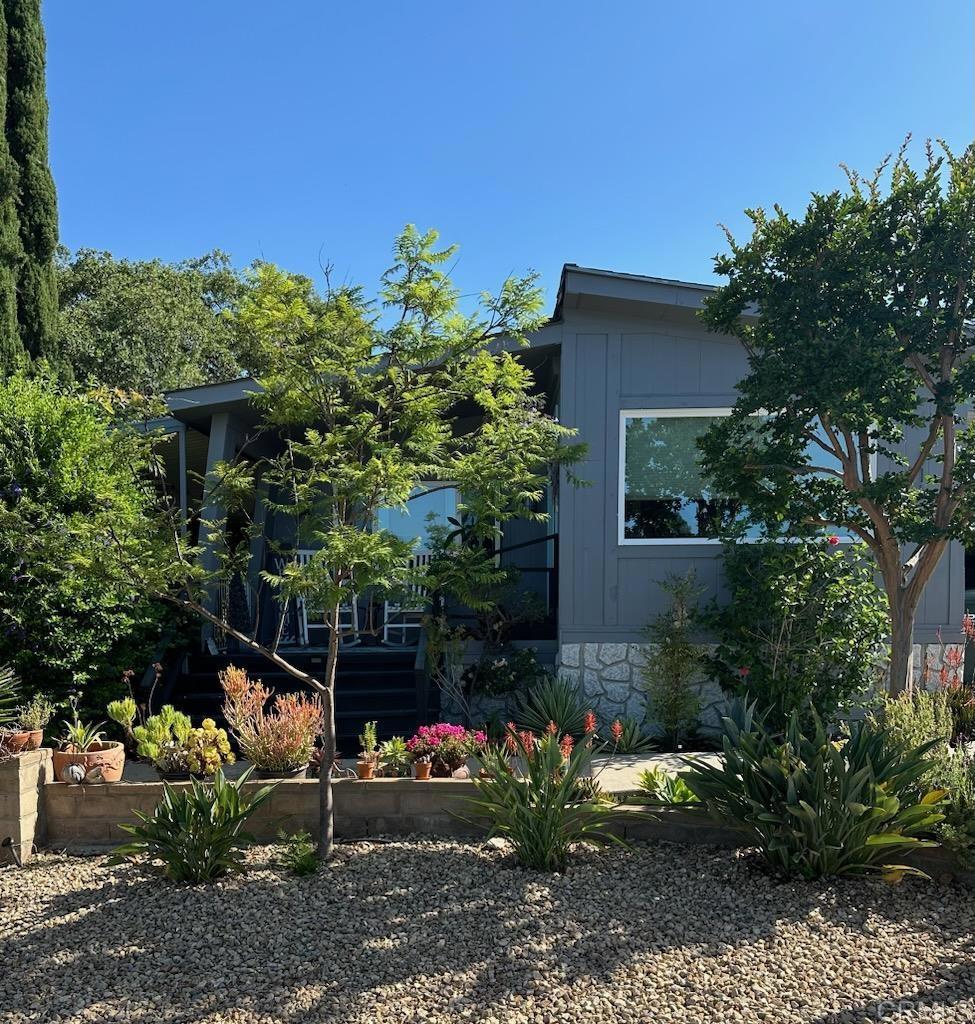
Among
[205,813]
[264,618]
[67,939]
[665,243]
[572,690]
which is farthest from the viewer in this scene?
[665,243]

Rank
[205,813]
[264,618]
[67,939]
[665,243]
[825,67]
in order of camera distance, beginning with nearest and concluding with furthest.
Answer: [67,939], [205,813], [825,67], [264,618], [665,243]

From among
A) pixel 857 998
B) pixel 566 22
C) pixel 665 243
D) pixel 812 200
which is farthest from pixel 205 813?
pixel 665 243

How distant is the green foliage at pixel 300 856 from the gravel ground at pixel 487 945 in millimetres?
74

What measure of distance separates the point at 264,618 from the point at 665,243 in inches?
284

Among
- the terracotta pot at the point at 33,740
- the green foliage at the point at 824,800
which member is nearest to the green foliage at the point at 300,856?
the terracotta pot at the point at 33,740

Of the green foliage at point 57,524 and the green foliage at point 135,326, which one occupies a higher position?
the green foliage at point 135,326

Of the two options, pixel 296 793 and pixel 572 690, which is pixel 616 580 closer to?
pixel 572 690

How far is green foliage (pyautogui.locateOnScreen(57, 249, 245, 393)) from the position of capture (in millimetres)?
19781

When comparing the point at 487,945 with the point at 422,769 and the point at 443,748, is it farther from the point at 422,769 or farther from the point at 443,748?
the point at 443,748

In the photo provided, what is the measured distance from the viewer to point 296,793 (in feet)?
16.4

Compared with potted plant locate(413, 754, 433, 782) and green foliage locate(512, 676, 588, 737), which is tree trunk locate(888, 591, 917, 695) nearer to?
green foliage locate(512, 676, 588, 737)

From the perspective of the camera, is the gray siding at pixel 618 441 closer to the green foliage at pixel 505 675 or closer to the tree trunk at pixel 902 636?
the green foliage at pixel 505 675

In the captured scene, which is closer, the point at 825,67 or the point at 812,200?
the point at 812,200

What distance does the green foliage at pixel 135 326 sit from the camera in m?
19.8
